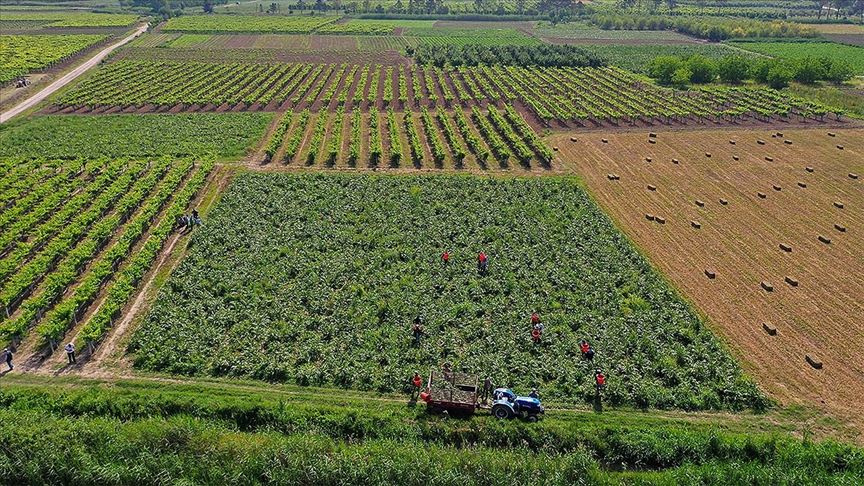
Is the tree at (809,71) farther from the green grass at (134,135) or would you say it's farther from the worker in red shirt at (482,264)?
the green grass at (134,135)

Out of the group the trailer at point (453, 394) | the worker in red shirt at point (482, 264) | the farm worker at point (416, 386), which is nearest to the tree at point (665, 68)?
the worker in red shirt at point (482, 264)

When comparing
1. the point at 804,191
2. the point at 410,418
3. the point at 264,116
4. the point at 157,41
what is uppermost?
the point at 157,41

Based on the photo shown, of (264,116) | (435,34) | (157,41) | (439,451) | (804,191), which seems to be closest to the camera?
(439,451)

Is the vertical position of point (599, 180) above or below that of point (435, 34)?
below

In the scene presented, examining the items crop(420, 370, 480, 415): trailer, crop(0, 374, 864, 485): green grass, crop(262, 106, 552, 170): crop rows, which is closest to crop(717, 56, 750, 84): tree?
crop(262, 106, 552, 170): crop rows

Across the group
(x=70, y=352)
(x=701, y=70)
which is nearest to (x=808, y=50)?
(x=701, y=70)

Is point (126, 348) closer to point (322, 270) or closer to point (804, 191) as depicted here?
point (322, 270)

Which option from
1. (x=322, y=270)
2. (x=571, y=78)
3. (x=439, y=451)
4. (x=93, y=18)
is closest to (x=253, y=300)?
(x=322, y=270)
